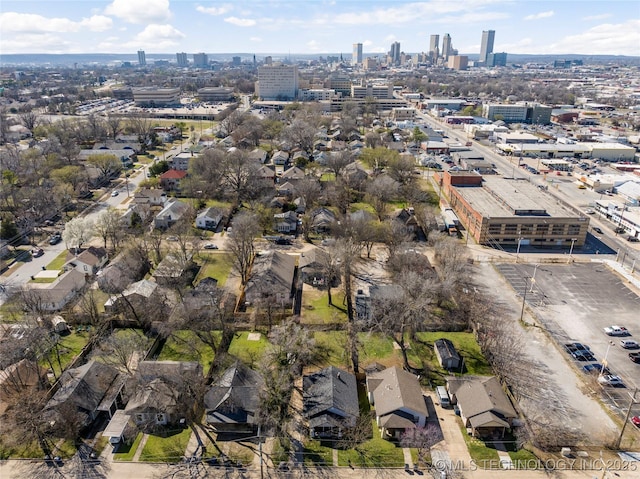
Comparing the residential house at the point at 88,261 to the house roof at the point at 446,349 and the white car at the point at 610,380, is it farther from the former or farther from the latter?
the white car at the point at 610,380

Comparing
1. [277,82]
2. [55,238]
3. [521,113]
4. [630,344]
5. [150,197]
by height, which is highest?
[277,82]

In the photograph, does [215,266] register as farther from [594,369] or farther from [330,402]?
[594,369]

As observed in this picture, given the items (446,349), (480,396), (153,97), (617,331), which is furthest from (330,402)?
(153,97)

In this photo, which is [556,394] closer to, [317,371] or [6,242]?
[317,371]

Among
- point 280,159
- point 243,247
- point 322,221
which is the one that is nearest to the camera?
point 243,247

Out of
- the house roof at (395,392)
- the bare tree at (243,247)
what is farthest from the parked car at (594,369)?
the bare tree at (243,247)
